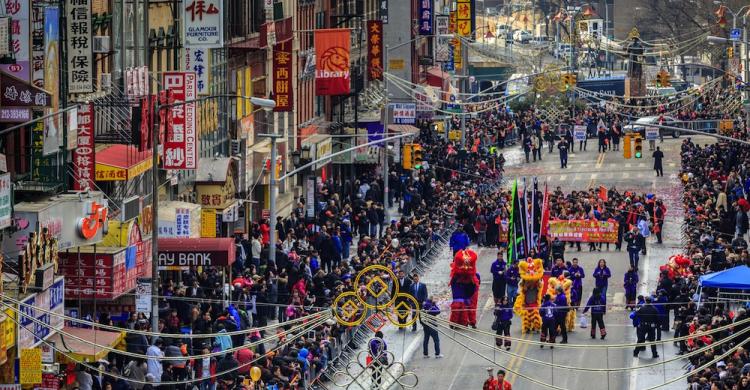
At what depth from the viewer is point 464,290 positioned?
48.9 metres

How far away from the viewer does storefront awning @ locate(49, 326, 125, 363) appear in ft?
126

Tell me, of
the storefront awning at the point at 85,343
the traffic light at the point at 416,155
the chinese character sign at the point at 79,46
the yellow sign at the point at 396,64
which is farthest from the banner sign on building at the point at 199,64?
the yellow sign at the point at 396,64

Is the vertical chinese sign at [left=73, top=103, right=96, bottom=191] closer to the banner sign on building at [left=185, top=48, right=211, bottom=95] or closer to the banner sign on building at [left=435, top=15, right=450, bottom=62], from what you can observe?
the banner sign on building at [left=185, top=48, right=211, bottom=95]

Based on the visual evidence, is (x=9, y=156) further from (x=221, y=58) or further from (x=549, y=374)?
(x=221, y=58)

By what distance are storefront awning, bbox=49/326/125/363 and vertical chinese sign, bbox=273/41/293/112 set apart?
26404mm

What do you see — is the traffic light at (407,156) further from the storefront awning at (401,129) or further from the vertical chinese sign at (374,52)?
the storefront awning at (401,129)

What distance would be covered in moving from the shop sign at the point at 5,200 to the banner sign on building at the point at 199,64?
720 inches

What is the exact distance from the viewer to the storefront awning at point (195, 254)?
47.7 metres

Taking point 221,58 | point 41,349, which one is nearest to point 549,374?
point 41,349

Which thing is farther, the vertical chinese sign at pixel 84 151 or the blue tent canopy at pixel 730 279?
the blue tent canopy at pixel 730 279

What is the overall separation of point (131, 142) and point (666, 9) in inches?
4689

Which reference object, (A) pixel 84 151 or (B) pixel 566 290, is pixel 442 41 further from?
(A) pixel 84 151

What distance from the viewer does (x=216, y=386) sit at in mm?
40000

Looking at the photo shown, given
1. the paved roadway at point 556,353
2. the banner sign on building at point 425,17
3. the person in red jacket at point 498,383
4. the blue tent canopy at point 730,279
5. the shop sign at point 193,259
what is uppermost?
the banner sign on building at point 425,17
